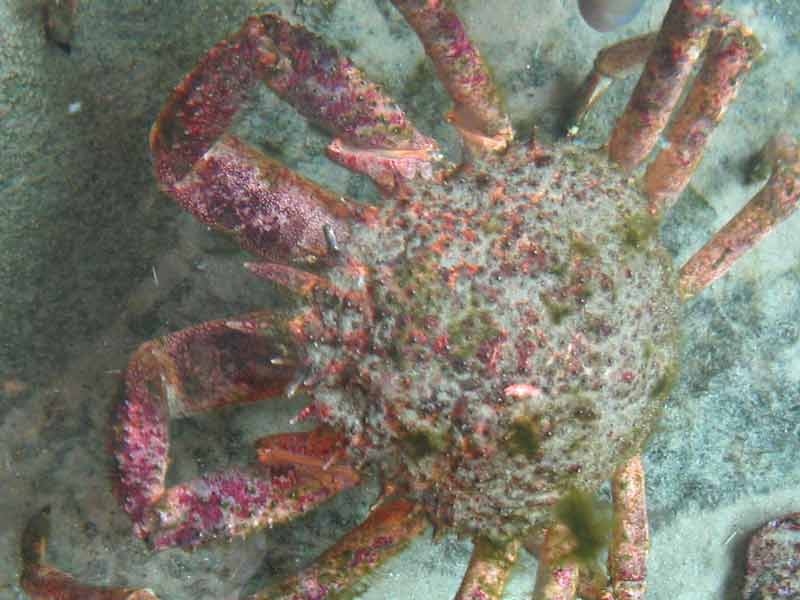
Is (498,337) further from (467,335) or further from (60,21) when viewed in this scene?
(60,21)

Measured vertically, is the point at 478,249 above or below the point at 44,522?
above

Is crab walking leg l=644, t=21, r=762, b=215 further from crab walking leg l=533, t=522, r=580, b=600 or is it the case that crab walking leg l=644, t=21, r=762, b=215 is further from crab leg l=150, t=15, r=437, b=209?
crab walking leg l=533, t=522, r=580, b=600

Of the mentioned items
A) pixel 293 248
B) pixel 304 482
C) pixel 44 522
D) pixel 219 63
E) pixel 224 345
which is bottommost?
pixel 44 522

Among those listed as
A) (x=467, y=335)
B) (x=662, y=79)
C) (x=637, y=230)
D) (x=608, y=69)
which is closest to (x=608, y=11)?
(x=608, y=69)

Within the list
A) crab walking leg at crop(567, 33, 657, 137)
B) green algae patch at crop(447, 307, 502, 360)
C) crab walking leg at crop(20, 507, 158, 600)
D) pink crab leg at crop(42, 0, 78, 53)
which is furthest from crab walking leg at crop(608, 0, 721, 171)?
crab walking leg at crop(20, 507, 158, 600)

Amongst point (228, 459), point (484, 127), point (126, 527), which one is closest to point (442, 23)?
point (484, 127)

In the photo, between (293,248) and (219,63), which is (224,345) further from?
(219,63)

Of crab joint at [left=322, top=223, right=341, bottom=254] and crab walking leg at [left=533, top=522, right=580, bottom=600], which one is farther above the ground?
crab joint at [left=322, top=223, right=341, bottom=254]

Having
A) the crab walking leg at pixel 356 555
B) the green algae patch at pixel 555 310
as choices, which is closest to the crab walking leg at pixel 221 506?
the crab walking leg at pixel 356 555
